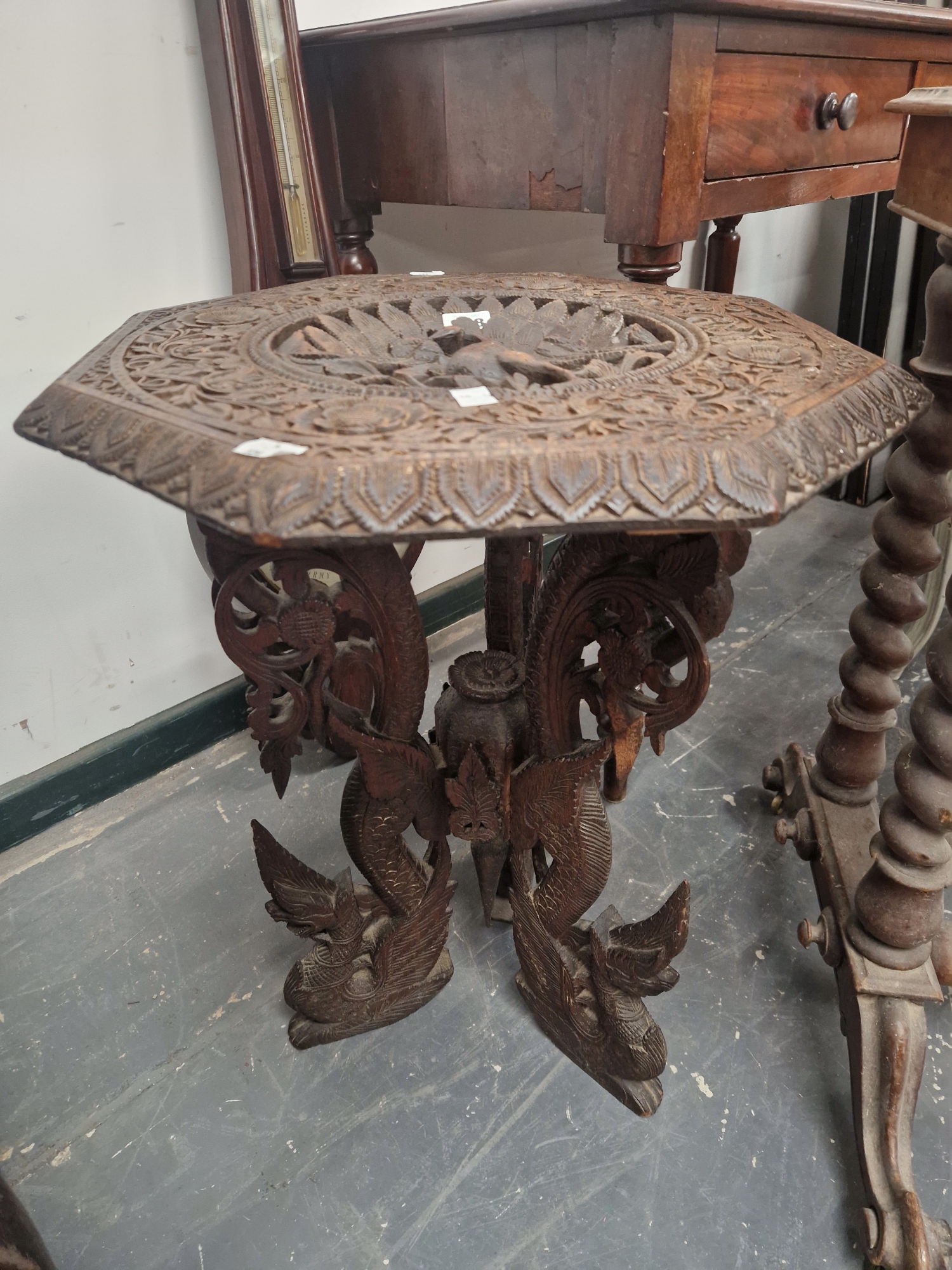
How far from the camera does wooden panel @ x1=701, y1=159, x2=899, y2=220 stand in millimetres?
1088

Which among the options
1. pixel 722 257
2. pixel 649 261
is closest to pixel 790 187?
pixel 649 261

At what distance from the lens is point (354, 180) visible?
132 cm

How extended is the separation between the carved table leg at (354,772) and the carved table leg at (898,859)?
47 cm

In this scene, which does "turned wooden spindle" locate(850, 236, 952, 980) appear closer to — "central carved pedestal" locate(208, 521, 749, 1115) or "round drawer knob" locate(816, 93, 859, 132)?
"central carved pedestal" locate(208, 521, 749, 1115)

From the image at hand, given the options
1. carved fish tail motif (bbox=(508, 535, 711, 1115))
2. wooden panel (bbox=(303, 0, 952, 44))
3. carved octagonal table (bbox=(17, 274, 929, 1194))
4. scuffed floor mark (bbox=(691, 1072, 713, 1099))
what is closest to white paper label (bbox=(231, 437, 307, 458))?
carved octagonal table (bbox=(17, 274, 929, 1194))

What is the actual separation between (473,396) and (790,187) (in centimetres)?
81

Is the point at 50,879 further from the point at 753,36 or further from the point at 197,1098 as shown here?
the point at 753,36

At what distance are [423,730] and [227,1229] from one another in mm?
859

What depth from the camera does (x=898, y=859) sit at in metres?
0.92

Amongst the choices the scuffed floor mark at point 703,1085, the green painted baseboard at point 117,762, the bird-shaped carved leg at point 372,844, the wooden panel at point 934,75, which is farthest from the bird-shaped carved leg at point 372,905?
the wooden panel at point 934,75

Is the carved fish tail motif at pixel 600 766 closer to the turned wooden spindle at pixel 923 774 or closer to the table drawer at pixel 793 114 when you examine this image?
the turned wooden spindle at pixel 923 774

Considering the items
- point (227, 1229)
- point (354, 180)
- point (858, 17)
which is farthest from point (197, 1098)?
point (858, 17)

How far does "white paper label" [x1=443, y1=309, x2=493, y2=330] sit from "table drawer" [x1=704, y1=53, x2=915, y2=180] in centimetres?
35

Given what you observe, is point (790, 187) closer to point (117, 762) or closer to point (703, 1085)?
point (703, 1085)
